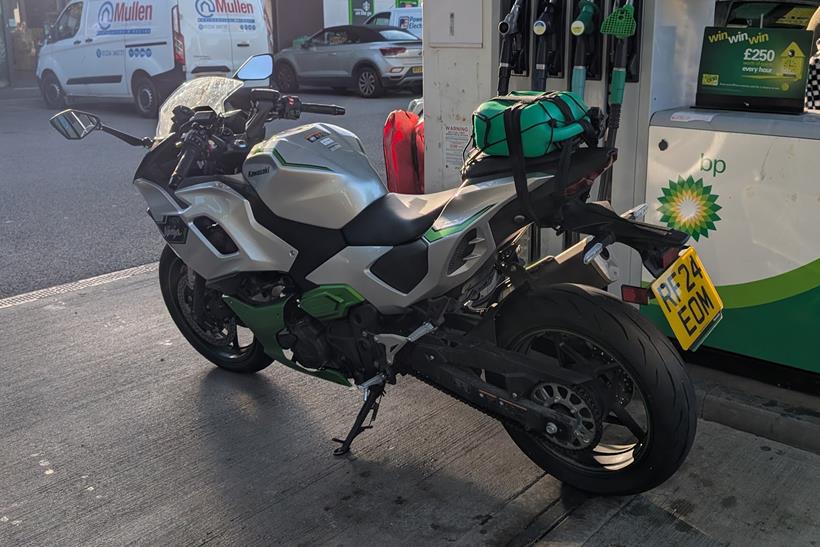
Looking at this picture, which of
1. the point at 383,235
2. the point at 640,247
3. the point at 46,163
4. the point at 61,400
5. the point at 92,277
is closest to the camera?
the point at 640,247

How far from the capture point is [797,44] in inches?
157

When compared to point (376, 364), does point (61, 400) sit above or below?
below

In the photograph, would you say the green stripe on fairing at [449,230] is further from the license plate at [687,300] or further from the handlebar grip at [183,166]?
the handlebar grip at [183,166]

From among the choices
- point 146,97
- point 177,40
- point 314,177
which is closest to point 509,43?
point 314,177

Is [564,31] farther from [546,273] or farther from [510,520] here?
[510,520]

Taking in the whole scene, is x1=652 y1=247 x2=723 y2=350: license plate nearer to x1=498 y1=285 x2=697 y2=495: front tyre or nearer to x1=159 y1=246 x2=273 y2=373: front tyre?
x1=498 y1=285 x2=697 y2=495: front tyre

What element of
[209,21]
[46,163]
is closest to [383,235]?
[46,163]

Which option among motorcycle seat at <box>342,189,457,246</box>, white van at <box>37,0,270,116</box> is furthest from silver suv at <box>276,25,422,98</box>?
motorcycle seat at <box>342,189,457,246</box>

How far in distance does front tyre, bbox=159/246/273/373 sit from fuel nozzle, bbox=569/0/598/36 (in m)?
2.14

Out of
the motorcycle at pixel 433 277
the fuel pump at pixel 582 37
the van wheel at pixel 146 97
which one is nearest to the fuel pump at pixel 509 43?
the fuel pump at pixel 582 37

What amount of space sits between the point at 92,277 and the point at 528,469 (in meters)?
3.92

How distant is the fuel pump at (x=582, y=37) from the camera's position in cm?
421

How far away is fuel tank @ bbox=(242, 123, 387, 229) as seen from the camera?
11.5 feet

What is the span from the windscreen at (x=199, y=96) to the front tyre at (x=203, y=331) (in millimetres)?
625
